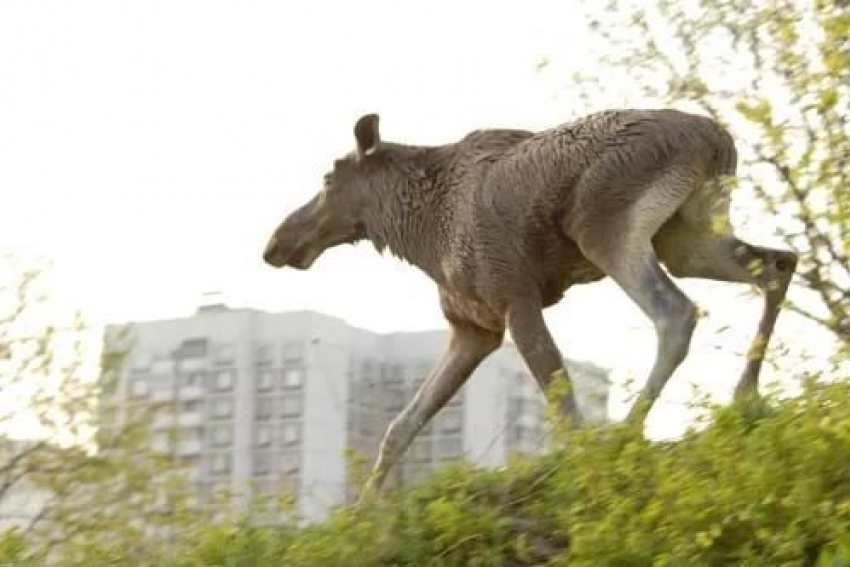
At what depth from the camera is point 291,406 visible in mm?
89875

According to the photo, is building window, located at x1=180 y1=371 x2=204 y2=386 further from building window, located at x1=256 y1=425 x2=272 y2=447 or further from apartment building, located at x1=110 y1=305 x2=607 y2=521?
building window, located at x1=256 y1=425 x2=272 y2=447

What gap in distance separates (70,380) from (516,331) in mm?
9098

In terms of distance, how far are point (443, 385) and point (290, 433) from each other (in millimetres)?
75206

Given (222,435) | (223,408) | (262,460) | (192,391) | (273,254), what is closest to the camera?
(273,254)

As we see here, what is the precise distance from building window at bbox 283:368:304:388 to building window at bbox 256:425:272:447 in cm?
197

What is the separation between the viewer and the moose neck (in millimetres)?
12625

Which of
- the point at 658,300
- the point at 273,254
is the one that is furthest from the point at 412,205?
the point at 658,300

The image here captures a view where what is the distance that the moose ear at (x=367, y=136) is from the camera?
1297cm

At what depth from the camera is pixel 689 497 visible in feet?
29.8

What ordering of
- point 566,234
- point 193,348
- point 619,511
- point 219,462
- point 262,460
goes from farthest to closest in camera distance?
point 262,460 < point 193,348 < point 219,462 < point 566,234 < point 619,511

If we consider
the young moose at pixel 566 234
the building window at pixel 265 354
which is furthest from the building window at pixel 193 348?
the young moose at pixel 566 234

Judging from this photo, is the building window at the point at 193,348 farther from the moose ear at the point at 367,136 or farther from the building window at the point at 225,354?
the moose ear at the point at 367,136

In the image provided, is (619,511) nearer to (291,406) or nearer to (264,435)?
(264,435)

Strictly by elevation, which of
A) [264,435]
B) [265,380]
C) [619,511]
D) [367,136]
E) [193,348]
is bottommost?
[619,511]
